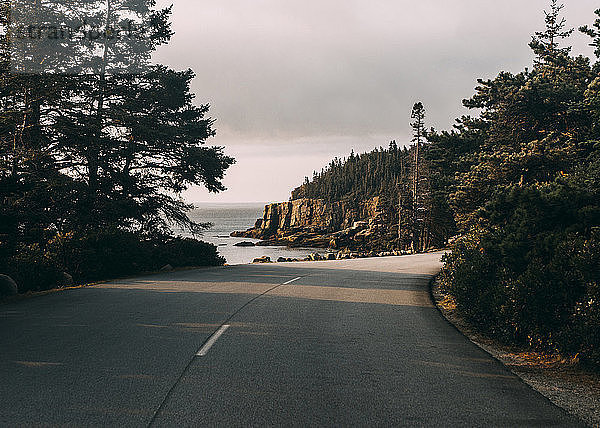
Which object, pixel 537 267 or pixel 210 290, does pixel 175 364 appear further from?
A: pixel 210 290

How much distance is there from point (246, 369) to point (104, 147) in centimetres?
1923

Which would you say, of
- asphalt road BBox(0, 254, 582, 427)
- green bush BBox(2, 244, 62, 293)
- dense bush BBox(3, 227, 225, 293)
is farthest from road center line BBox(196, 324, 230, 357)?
green bush BBox(2, 244, 62, 293)

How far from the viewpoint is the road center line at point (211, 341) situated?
7.03 metres

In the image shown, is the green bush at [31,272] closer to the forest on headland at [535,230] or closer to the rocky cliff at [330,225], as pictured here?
the forest on headland at [535,230]

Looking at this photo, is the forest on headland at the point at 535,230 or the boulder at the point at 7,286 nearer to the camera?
the forest on headland at the point at 535,230

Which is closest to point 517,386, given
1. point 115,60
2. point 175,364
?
point 175,364

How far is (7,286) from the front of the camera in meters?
12.7

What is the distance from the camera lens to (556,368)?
270 inches

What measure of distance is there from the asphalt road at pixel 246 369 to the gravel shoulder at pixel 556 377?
22cm

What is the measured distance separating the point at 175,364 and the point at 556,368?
5.32 m

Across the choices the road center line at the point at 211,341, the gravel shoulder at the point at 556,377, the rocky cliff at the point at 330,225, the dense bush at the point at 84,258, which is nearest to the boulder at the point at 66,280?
the dense bush at the point at 84,258

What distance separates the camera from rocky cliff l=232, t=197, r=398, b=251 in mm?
89688

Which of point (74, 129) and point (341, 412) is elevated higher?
point (74, 129)

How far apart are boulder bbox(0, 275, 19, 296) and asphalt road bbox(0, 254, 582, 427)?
5.54 feet
